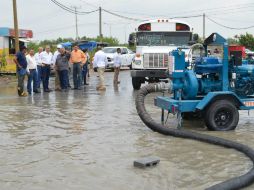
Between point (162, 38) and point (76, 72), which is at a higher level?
point (162, 38)

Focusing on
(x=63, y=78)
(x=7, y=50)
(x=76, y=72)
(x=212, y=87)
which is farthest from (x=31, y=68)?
(x=7, y=50)

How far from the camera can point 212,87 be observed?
10.5m

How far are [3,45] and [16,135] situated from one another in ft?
75.4

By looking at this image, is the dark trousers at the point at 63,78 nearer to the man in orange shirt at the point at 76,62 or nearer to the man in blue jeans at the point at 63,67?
the man in blue jeans at the point at 63,67

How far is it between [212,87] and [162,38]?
9.12 m

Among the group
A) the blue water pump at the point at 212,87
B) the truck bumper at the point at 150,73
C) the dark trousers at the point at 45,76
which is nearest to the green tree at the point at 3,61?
the dark trousers at the point at 45,76

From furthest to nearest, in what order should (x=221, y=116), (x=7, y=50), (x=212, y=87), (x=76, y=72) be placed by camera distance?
(x=7, y=50) → (x=76, y=72) → (x=212, y=87) → (x=221, y=116)

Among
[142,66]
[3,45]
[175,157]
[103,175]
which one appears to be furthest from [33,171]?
[3,45]

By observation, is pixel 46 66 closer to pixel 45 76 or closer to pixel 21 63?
pixel 45 76

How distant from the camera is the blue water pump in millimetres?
9992

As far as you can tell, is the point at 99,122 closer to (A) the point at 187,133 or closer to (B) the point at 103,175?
(A) the point at 187,133

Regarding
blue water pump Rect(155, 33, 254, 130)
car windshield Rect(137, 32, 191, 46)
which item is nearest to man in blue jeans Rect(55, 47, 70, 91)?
car windshield Rect(137, 32, 191, 46)

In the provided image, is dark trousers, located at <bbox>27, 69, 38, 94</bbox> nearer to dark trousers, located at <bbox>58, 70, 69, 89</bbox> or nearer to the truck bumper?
dark trousers, located at <bbox>58, 70, 69, 89</bbox>

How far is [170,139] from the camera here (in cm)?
912
